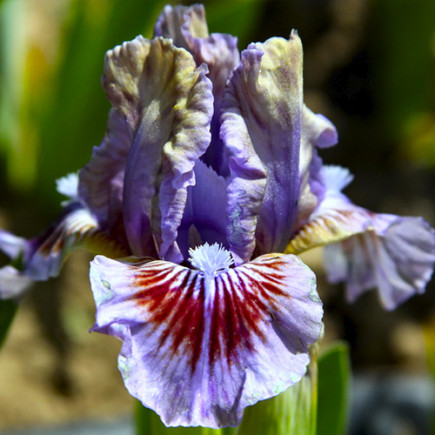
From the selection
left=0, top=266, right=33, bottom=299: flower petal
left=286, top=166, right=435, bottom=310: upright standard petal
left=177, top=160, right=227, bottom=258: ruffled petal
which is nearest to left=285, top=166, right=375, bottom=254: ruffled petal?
left=286, top=166, right=435, bottom=310: upright standard petal

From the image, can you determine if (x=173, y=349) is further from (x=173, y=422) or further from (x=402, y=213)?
(x=402, y=213)

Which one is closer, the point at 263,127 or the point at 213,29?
the point at 263,127

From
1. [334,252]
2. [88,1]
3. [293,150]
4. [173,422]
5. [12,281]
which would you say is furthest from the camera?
[88,1]

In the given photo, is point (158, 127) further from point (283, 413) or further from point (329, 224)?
point (283, 413)

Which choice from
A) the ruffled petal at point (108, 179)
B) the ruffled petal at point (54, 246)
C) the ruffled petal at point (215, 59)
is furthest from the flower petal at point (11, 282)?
the ruffled petal at point (215, 59)

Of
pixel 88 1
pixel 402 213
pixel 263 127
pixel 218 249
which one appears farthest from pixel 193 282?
pixel 402 213

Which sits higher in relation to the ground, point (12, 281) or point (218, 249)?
point (218, 249)

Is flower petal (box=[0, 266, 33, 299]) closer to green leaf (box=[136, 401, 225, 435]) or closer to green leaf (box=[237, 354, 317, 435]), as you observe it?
green leaf (box=[136, 401, 225, 435])
